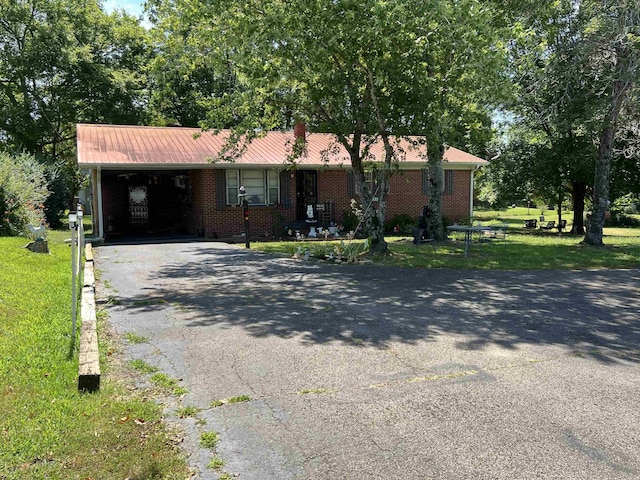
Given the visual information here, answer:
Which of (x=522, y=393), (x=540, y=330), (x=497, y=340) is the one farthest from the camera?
(x=540, y=330)

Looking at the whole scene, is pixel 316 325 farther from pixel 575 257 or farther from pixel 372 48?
pixel 575 257

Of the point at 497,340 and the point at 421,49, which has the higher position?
the point at 421,49

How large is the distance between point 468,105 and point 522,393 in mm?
10033

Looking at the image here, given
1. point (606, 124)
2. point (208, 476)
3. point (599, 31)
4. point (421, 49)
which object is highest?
point (599, 31)

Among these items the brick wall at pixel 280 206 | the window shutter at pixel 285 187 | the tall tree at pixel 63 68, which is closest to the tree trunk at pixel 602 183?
the brick wall at pixel 280 206

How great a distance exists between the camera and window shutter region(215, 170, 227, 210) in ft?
62.1

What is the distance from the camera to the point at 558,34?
48.9 ft

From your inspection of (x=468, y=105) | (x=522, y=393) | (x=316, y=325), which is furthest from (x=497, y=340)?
(x=468, y=105)

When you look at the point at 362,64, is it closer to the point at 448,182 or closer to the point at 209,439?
the point at 209,439

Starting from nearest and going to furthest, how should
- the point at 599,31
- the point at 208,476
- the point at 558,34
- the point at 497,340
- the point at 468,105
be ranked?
the point at 208,476 < the point at 497,340 < the point at 468,105 < the point at 599,31 < the point at 558,34

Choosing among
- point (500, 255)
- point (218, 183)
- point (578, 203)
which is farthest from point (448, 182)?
point (218, 183)

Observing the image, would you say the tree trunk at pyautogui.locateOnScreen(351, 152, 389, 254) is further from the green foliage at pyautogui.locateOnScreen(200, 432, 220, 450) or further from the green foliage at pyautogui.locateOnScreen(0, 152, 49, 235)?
the green foliage at pyautogui.locateOnScreen(200, 432, 220, 450)

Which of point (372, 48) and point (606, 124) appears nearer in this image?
point (372, 48)

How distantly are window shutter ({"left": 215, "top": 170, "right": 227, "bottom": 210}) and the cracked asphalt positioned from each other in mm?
9464
